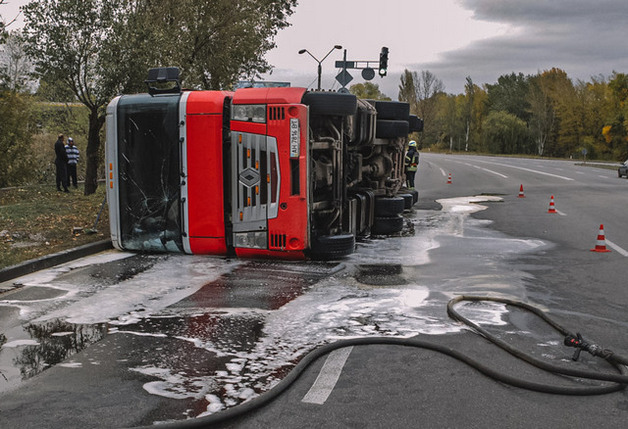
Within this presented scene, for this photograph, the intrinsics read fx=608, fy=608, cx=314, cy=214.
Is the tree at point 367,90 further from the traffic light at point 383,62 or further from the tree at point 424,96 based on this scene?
the traffic light at point 383,62

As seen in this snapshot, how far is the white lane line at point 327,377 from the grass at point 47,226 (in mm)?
5055

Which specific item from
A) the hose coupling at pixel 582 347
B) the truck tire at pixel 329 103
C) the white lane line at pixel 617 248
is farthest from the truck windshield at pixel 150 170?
the white lane line at pixel 617 248

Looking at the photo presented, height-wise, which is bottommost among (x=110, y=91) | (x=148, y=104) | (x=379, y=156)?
(x=379, y=156)

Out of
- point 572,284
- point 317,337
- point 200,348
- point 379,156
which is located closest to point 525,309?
point 572,284

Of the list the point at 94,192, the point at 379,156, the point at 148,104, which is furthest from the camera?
the point at 94,192

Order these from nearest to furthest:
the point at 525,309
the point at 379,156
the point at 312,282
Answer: the point at 525,309 → the point at 312,282 → the point at 379,156

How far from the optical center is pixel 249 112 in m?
8.19

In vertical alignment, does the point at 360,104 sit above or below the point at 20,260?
above

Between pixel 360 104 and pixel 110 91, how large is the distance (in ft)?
29.0

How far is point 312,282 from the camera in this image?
24.0 feet

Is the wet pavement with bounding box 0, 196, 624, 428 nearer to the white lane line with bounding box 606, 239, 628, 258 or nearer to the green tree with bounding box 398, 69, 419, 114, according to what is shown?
the white lane line with bounding box 606, 239, 628, 258

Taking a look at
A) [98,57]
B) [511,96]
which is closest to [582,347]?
[98,57]

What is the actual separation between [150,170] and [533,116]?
8315 cm

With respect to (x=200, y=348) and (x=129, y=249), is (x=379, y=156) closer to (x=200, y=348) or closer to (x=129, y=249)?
(x=129, y=249)
